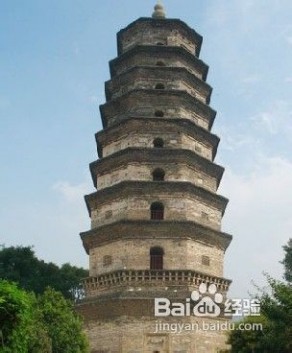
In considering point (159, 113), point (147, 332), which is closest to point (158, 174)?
point (159, 113)

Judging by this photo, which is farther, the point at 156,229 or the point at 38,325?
the point at 156,229

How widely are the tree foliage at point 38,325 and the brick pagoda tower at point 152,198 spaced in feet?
4.70

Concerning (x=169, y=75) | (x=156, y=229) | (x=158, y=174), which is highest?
(x=169, y=75)

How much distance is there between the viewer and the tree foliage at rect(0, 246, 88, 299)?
3272 cm

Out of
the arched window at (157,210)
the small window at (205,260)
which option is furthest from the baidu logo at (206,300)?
the arched window at (157,210)

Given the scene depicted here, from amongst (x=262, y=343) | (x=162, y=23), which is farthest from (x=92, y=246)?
(x=162, y=23)

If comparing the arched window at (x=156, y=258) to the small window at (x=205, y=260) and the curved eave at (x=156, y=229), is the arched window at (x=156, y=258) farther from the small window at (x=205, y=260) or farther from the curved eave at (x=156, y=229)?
the small window at (x=205, y=260)

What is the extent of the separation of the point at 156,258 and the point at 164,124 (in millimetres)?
4373

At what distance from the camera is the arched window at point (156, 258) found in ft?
58.7

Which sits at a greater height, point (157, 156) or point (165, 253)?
point (157, 156)

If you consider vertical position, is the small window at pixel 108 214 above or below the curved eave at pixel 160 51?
below

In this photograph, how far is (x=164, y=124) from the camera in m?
20.0

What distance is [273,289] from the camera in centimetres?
1321

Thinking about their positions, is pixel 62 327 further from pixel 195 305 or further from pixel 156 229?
pixel 156 229
